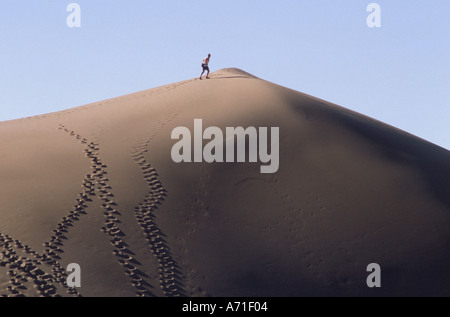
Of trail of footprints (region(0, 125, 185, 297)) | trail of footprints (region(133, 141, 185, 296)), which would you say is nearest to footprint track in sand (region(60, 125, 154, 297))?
trail of footprints (region(0, 125, 185, 297))

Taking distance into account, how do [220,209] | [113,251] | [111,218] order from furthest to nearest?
[220,209], [111,218], [113,251]

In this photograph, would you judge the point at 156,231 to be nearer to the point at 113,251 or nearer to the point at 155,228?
the point at 155,228

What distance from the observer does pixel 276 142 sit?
25016 mm

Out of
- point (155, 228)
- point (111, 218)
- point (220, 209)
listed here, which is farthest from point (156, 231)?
point (220, 209)

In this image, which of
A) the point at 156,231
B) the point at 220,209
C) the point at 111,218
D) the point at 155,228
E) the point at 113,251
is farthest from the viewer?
the point at 220,209

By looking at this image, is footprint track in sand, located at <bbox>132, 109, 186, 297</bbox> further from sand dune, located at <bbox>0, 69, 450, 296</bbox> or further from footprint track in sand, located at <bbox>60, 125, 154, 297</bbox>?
footprint track in sand, located at <bbox>60, 125, 154, 297</bbox>

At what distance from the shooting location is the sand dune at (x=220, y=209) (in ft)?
62.9

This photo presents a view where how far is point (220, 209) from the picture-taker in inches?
853

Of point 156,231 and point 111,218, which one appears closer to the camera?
point 156,231

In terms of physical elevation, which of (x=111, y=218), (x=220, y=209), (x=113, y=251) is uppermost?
(x=220, y=209)

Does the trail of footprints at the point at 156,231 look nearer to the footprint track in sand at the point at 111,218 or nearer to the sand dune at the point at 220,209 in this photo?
the sand dune at the point at 220,209

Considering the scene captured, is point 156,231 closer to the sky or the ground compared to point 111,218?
closer to the ground

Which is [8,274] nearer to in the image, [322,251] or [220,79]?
[322,251]

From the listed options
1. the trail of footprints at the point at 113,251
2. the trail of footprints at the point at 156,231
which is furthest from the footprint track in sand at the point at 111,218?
the trail of footprints at the point at 156,231
